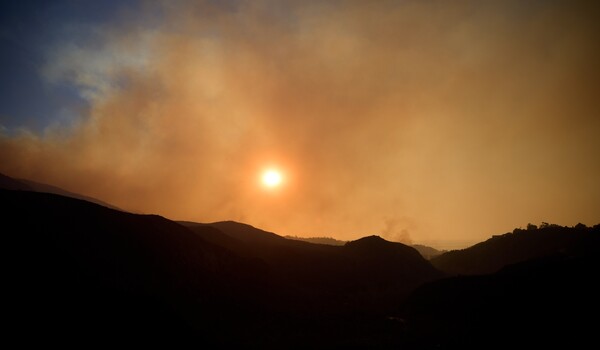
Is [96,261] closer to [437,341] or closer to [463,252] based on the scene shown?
[437,341]

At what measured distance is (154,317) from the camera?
827 inches

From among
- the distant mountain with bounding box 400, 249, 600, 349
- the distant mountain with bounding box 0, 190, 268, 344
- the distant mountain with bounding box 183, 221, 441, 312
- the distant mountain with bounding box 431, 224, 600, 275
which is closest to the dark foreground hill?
the distant mountain with bounding box 0, 190, 268, 344

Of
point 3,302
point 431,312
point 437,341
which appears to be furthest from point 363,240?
point 3,302

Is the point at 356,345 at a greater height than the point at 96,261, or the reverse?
the point at 96,261

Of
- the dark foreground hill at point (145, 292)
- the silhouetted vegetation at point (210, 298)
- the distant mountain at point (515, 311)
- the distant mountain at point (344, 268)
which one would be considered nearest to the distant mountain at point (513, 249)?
the distant mountain at point (344, 268)

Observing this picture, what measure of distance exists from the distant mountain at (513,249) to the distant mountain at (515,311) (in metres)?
36.2

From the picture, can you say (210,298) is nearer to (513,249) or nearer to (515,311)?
(515,311)

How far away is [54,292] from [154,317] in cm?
638

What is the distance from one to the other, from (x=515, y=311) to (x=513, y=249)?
66661 millimetres

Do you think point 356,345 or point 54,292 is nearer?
point 54,292

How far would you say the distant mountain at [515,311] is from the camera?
23281 millimetres

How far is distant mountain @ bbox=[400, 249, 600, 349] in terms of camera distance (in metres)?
23.3

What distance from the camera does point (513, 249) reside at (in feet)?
272

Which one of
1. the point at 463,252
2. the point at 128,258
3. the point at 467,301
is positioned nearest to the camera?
the point at 128,258
